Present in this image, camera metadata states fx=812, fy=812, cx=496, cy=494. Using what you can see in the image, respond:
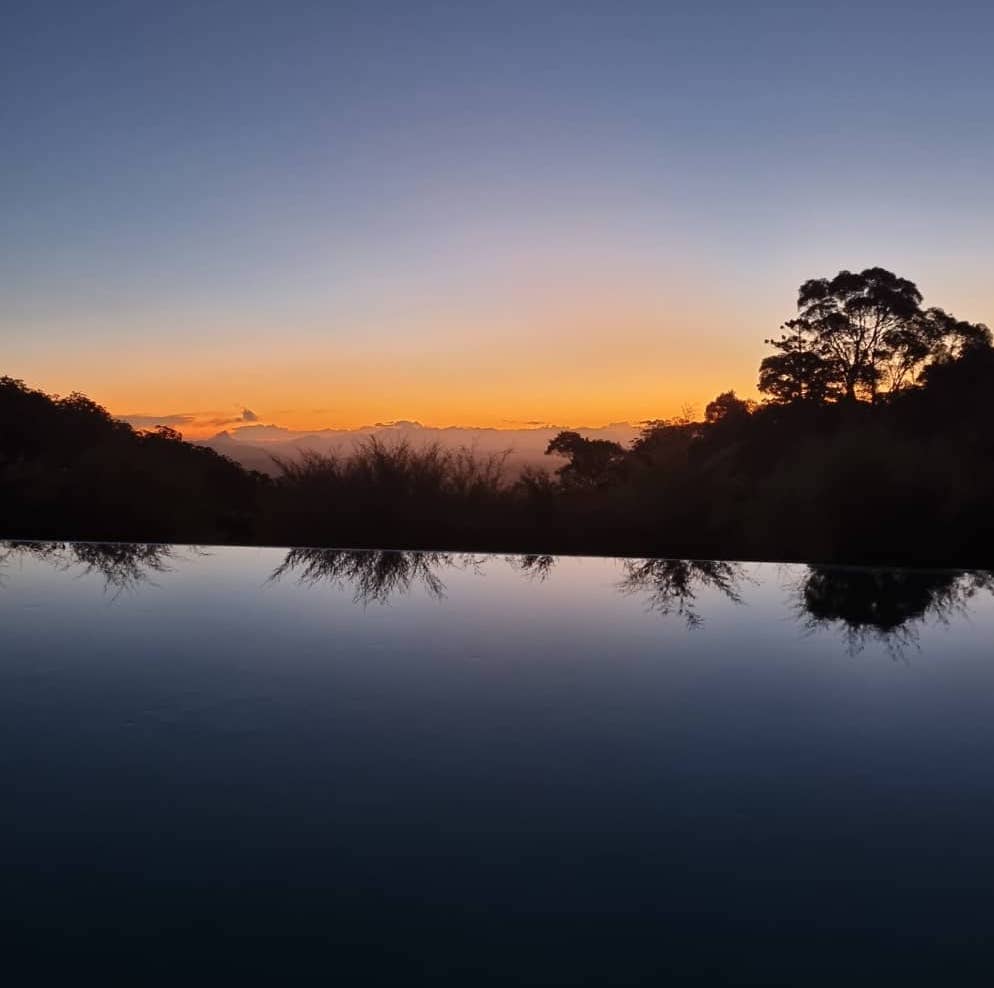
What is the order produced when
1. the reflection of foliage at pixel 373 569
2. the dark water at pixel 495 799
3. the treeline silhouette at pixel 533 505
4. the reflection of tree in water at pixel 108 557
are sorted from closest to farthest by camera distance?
the dark water at pixel 495 799 → the reflection of foliage at pixel 373 569 → the reflection of tree in water at pixel 108 557 → the treeline silhouette at pixel 533 505

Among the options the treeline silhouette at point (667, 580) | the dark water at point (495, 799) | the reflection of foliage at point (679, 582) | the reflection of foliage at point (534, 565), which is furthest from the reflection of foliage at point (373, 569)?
the reflection of foliage at point (679, 582)

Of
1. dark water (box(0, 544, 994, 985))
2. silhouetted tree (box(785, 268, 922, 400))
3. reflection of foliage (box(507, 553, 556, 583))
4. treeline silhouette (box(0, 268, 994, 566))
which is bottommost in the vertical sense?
dark water (box(0, 544, 994, 985))

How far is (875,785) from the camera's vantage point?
1692 mm

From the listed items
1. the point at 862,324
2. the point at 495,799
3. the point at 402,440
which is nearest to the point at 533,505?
the point at 402,440

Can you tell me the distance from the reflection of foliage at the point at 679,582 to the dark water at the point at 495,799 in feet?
2.17

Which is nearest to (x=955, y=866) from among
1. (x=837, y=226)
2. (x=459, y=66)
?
(x=459, y=66)

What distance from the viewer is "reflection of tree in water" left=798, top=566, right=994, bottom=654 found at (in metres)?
3.40

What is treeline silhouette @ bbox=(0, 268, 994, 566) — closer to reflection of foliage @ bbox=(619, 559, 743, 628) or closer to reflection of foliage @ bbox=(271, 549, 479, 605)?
reflection of foliage @ bbox=(271, 549, 479, 605)

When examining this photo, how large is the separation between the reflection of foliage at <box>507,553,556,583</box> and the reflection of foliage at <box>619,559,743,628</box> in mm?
507

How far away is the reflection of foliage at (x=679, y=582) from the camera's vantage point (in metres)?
4.00

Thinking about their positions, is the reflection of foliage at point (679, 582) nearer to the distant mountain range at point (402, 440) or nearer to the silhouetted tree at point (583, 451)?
the distant mountain range at point (402, 440)

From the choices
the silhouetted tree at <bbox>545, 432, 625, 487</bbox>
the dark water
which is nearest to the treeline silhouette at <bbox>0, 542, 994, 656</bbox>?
the dark water

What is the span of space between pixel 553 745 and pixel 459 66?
283 inches

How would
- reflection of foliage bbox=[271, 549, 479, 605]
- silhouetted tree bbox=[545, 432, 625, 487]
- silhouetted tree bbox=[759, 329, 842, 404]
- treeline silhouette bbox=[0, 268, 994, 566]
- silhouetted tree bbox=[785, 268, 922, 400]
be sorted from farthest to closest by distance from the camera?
silhouetted tree bbox=[545, 432, 625, 487]
silhouetted tree bbox=[759, 329, 842, 404]
silhouetted tree bbox=[785, 268, 922, 400]
treeline silhouette bbox=[0, 268, 994, 566]
reflection of foliage bbox=[271, 549, 479, 605]
